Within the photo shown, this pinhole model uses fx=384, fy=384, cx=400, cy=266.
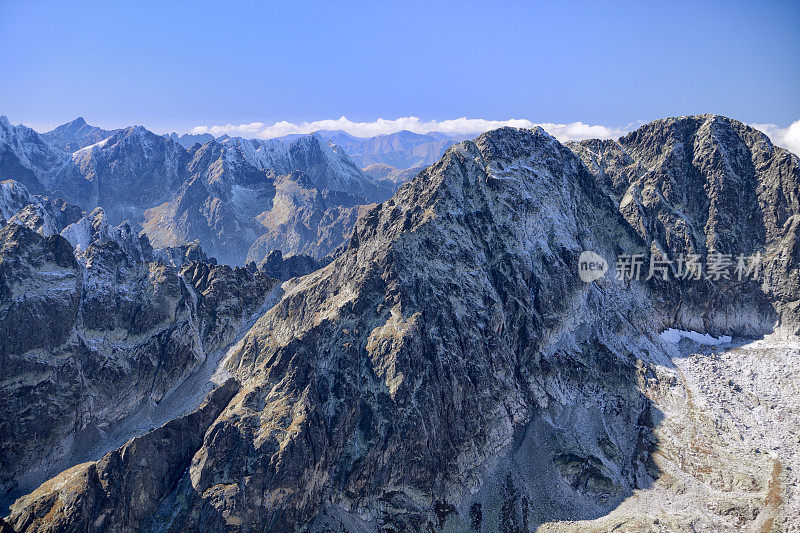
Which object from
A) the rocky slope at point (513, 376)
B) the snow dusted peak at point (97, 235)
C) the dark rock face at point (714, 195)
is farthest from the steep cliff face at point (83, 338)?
the dark rock face at point (714, 195)

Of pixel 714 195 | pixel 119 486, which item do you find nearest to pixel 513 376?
pixel 119 486

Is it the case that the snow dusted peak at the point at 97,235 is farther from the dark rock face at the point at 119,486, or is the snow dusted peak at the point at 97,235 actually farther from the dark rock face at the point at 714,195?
the dark rock face at the point at 714,195

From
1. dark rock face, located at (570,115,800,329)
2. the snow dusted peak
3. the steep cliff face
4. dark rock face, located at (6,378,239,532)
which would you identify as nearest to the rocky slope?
dark rock face, located at (6,378,239,532)

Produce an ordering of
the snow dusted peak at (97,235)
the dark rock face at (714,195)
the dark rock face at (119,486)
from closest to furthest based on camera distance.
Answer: the dark rock face at (119,486), the dark rock face at (714,195), the snow dusted peak at (97,235)

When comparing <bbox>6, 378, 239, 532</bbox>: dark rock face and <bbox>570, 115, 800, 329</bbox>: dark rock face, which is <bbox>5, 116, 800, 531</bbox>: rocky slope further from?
<bbox>570, 115, 800, 329</bbox>: dark rock face

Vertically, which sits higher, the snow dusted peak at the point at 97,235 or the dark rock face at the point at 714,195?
the dark rock face at the point at 714,195

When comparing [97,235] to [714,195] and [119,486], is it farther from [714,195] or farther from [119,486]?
[714,195]
